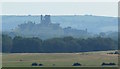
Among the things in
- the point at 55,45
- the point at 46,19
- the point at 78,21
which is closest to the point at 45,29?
the point at 46,19

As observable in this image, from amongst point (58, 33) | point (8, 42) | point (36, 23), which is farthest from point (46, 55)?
point (36, 23)

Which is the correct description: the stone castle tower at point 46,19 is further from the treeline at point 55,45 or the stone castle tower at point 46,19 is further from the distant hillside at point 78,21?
the treeline at point 55,45

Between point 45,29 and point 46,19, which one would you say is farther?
point 45,29

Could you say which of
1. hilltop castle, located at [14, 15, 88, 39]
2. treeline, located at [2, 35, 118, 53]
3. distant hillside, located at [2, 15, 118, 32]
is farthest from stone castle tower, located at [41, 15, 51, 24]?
treeline, located at [2, 35, 118, 53]

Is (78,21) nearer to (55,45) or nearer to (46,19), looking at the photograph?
(46,19)

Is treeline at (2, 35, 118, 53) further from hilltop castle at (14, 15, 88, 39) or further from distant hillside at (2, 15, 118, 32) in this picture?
distant hillside at (2, 15, 118, 32)
